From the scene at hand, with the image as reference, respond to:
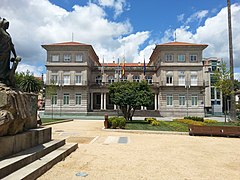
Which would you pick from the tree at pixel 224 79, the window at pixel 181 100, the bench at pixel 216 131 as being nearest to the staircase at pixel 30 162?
the bench at pixel 216 131

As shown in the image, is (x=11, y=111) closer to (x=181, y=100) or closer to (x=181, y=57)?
(x=181, y=100)

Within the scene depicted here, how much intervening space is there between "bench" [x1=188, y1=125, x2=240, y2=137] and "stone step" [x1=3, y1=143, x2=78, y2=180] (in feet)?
31.9

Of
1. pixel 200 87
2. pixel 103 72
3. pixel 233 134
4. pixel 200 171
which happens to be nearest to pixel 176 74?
pixel 200 87

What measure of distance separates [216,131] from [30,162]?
12.0 m

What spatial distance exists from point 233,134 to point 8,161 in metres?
13.3

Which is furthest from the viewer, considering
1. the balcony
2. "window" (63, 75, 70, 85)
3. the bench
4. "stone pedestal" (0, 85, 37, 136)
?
"window" (63, 75, 70, 85)

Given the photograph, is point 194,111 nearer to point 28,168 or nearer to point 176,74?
point 176,74

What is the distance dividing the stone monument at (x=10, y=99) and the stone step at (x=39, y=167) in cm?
104

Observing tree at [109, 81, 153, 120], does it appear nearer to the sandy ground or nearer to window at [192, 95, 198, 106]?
the sandy ground

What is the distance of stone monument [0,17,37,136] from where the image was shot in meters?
4.76

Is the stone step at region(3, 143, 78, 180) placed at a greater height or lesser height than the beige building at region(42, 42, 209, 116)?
lesser

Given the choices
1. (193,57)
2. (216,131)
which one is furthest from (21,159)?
(193,57)

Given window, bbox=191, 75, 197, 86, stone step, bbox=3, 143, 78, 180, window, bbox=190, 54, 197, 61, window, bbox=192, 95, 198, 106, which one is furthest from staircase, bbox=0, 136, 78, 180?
window, bbox=190, 54, 197, 61

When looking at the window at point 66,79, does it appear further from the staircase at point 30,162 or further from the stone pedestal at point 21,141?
the staircase at point 30,162
